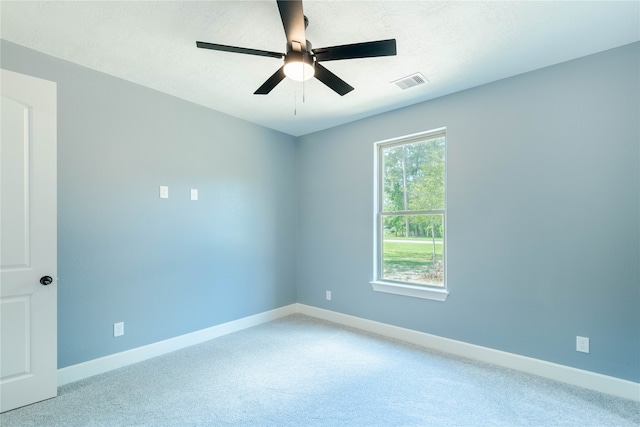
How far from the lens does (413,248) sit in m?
3.49

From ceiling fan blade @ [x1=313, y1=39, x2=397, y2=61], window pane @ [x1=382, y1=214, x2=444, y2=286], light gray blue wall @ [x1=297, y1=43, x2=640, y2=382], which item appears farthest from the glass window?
ceiling fan blade @ [x1=313, y1=39, x2=397, y2=61]

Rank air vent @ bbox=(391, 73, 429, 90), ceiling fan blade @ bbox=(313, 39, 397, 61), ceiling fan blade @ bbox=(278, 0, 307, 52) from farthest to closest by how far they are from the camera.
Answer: air vent @ bbox=(391, 73, 429, 90) → ceiling fan blade @ bbox=(313, 39, 397, 61) → ceiling fan blade @ bbox=(278, 0, 307, 52)

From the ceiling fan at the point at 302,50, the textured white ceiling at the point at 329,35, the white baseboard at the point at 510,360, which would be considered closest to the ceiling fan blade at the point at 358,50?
the ceiling fan at the point at 302,50

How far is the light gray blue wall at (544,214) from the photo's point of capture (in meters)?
2.29

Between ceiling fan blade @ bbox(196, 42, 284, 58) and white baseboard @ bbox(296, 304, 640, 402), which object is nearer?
ceiling fan blade @ bbox(196, 42, 284, 58)

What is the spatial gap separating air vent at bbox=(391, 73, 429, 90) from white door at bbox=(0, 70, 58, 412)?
9.36 feet

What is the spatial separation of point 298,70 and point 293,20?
341 millimetres

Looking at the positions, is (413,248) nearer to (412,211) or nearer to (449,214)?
(412,211)

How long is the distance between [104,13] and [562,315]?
4069 mm

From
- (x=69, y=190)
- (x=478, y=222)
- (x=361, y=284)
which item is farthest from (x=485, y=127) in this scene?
(x=69, y=190)

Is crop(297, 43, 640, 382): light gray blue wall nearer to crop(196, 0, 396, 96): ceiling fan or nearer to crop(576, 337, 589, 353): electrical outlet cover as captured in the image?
crop(576, 337, 589, 353): electrical outlet cover

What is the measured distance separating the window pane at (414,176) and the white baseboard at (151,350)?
7.31ft

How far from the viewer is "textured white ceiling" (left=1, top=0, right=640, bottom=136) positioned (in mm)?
1933

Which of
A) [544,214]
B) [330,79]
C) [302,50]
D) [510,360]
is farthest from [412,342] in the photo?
[302,50]
